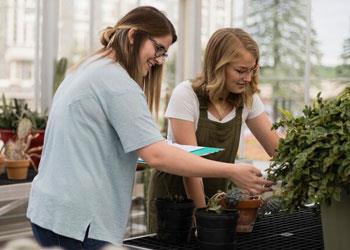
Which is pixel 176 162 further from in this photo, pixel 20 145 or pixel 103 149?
pixel 20 145

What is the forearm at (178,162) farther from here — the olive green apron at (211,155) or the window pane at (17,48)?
the window pane at (17,48)

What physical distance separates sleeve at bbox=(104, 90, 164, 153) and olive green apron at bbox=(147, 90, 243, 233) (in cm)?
74

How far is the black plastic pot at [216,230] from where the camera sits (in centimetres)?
190

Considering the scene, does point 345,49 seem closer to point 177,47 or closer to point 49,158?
point 177,47

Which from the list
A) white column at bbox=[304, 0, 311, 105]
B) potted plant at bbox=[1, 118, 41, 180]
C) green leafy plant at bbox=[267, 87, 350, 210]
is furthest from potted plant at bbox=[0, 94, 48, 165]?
white column at bbox=[304, 0, 311, 105]

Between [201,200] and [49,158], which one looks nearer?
[49,158]

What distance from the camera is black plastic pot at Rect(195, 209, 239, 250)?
1.90 meters

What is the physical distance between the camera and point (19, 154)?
3939 mm

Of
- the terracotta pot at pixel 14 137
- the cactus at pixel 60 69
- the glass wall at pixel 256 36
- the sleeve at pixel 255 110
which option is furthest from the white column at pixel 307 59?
the sleeve at pixel 255 110

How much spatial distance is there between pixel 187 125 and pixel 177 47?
4.82m

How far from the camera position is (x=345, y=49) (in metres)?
6.70

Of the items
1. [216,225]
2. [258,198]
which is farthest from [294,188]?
[258,198]

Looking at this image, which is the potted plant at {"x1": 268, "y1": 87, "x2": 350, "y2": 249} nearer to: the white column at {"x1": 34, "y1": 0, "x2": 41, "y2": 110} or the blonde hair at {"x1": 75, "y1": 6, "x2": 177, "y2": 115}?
the blonde hair at {"x1": 75, "y1": 6, "x2": 177, "y2": 115}

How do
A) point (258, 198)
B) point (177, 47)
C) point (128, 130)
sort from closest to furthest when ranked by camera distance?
point (128, 130) → point (258, 198) → point (177, 47)
